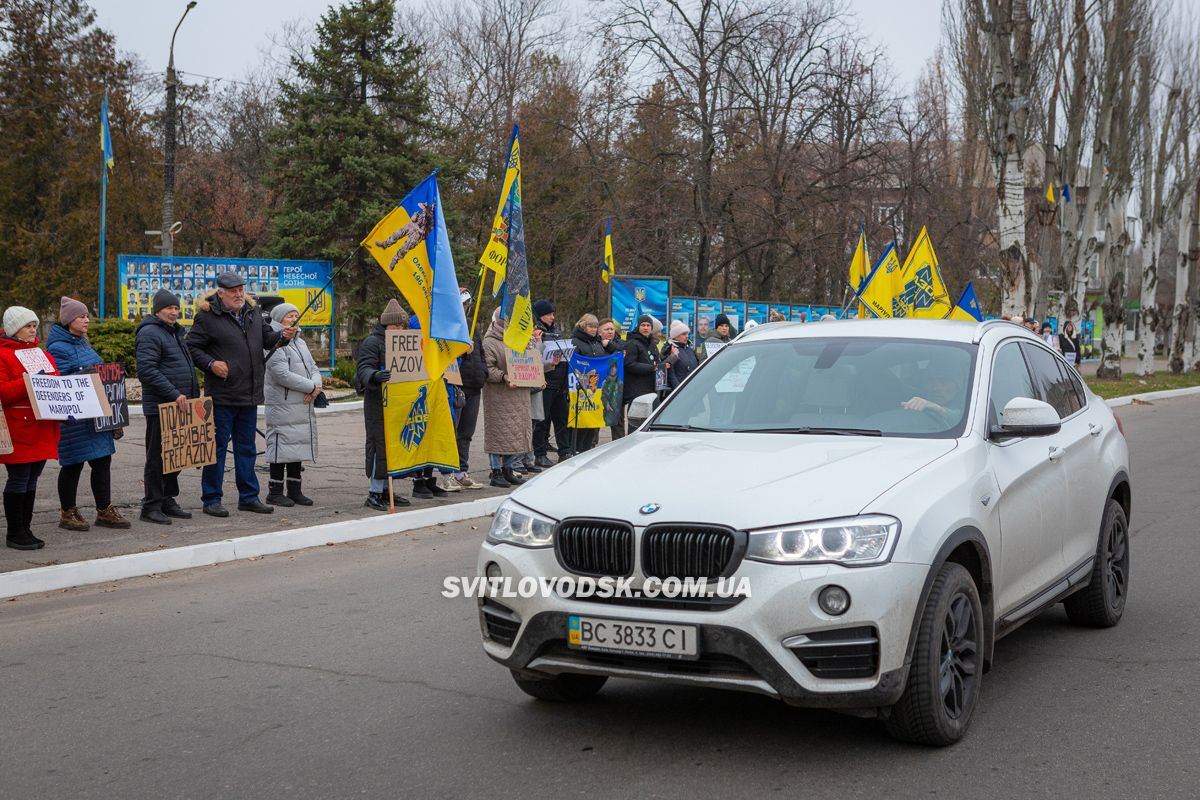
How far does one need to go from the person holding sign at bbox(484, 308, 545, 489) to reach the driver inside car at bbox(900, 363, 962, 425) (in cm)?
790

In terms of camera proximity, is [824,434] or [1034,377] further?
[1034,377]

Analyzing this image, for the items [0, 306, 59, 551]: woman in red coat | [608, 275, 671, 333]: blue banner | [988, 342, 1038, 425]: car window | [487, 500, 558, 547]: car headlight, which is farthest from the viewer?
[608, 275, 671, 333]: blue banner

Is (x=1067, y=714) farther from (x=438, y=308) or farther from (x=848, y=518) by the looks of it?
(x=438, y=308)

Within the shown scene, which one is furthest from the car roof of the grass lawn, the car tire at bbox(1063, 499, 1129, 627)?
the grass lawn

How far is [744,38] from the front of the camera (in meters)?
36.6

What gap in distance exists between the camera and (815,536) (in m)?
4.27

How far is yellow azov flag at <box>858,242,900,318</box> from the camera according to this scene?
18.3 m

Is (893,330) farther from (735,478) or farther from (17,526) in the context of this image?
(17,526)

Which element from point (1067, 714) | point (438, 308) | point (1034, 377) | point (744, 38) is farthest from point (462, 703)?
point (744, 38)

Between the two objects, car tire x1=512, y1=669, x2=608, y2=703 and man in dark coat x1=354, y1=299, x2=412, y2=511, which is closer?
car tire x1=512, y1=669, x2=608, y2=703

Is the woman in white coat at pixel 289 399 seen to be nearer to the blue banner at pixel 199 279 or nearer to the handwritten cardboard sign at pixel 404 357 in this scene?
the handwritten cardboard sign at pixel 404 357

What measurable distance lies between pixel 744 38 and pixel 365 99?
1187 centimetres

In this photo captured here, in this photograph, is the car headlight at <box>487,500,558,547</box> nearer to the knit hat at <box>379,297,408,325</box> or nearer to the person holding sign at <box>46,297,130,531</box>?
the person holding sign at <box>46,297,130,531</box>

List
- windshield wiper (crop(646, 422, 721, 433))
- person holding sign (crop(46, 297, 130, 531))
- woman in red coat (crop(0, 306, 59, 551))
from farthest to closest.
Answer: person holding sign (crop(46, 297, 130, 531)), woman in red coat (crop(0, 306, 59, 551)), windshield wiper (crop(646, 422, 721, 433))
